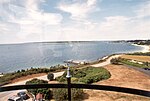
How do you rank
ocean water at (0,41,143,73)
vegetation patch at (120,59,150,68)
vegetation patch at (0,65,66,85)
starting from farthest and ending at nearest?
1. ocean water at (0,41,143,73)
2. vegetation patch at (120,59,150,68)
3. vegetation patch at (0,65,66,85)

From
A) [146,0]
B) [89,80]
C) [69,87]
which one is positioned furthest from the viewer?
[89,80]

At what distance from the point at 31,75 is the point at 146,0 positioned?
12906 mm

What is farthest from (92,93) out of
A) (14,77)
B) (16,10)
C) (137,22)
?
(14,77)

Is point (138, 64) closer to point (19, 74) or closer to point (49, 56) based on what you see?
point (19, 74)

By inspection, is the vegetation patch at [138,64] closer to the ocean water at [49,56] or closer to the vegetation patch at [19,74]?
the ocean water at [49,56]

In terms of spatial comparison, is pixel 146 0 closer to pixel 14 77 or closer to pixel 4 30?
pixel 4 30

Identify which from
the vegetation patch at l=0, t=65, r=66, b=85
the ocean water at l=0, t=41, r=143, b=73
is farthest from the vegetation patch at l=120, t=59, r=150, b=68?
the vegetation patch at l=0, t=65, r=66, b=85

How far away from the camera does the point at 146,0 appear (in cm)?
1141

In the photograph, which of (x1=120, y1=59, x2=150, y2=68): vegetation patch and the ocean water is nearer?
(x1=120, y1=59, x2=150, y2=68): vegetation patch

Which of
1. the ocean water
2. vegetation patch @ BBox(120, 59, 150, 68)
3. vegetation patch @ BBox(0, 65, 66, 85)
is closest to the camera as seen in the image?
vegetation patch @ BBox(0, 65, 66, 85)

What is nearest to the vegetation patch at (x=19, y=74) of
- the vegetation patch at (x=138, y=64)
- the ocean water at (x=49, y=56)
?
the ocean water at (x=49, y=56)

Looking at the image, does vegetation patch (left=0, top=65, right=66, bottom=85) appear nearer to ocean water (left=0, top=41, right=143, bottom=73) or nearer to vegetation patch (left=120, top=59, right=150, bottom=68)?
ocean water (left=0, top=41, right=143, bottom=73)

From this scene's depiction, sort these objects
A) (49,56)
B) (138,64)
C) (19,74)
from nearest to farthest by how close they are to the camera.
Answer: (19,74) → (138,64) → (49,56)

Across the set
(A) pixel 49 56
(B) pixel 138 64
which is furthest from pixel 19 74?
(A) pixel 49 56
